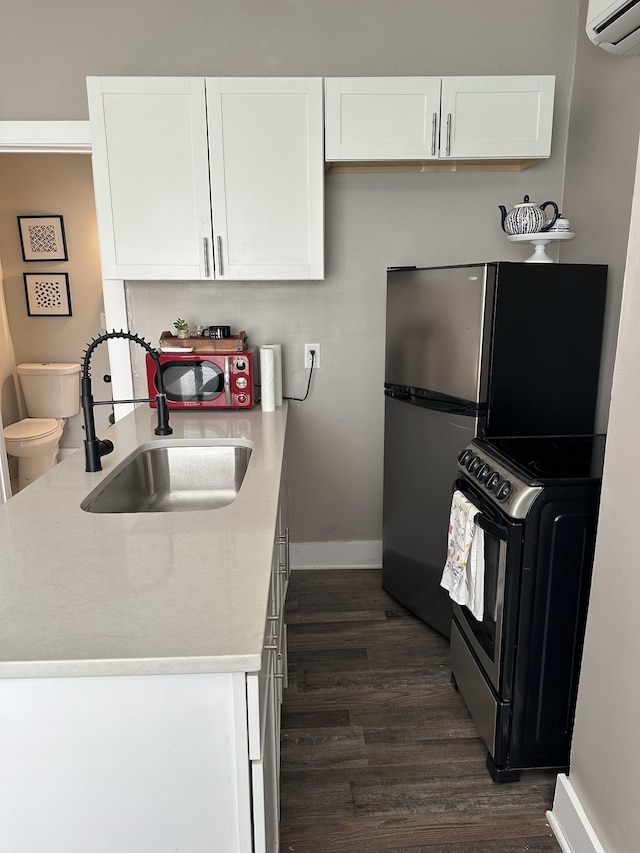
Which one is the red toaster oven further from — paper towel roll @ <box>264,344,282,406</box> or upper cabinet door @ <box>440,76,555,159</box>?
upper cabinet door @ <box>440,76,555,159</box>

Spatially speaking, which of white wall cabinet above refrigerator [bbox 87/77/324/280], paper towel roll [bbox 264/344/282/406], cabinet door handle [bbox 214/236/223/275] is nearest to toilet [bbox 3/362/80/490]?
white wall cabinet above refrigerator [bbox 87/77/324/280]

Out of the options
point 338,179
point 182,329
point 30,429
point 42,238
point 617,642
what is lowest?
point 30,429

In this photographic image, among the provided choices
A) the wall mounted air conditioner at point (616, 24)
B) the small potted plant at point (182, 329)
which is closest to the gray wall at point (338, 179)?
the small potted plant at point (182, 329)

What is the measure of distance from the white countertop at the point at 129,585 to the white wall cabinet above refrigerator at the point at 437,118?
5.10 feet

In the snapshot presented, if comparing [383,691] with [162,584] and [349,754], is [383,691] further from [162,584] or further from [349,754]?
[162,584]

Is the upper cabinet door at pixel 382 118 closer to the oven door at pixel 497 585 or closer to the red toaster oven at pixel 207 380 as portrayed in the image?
the red toaster oven at pixel 207 380

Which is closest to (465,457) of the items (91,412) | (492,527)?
(492,527)

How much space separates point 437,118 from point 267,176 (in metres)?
0.73

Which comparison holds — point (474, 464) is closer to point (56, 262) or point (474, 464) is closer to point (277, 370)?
point (277, 370)

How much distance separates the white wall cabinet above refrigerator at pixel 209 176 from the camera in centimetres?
237

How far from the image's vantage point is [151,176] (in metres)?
2.43

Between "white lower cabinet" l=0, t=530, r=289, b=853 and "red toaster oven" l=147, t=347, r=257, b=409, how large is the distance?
5.82ft

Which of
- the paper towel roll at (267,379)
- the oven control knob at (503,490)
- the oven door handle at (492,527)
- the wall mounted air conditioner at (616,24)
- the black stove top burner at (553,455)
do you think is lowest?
the oven door handle at (492,527)

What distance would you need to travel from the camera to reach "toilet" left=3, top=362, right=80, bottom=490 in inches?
165
